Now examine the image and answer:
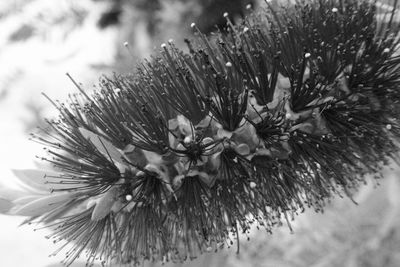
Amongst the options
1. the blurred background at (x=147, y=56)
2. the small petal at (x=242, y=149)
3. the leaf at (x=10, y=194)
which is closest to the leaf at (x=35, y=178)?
the leaf at (x=10, y=194)

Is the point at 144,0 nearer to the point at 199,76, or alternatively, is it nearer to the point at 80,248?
the point at 199,76

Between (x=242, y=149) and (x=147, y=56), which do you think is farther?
(x=147, y=56)

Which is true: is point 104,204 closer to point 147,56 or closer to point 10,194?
point 10,194

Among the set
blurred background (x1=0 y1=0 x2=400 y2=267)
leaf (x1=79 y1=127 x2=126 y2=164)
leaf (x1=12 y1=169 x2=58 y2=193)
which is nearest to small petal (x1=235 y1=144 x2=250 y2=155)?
leaf (x1=79 y1=127 x2=126 y2=164)

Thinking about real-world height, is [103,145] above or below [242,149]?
above

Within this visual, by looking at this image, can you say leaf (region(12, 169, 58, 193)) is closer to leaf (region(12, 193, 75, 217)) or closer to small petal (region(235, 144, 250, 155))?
leaf (region(12, 193, 75, 217))

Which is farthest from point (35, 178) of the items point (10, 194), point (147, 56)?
point (147, 56)
